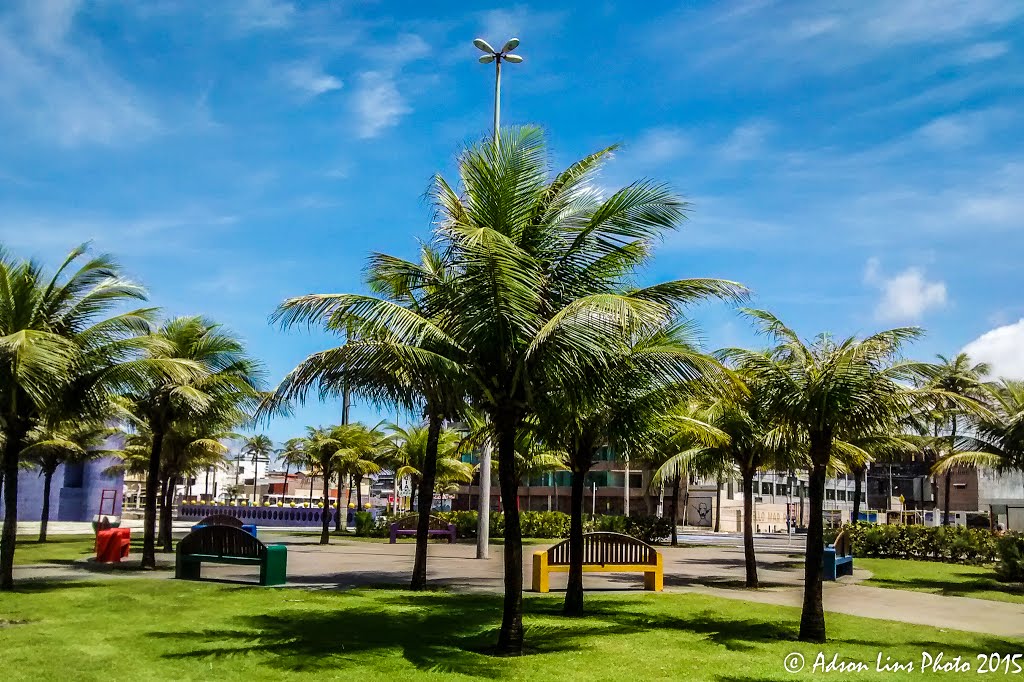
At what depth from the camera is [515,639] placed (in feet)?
34.6

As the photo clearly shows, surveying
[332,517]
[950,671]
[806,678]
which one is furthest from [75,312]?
[332,517]

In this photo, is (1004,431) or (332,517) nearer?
(1004,431)

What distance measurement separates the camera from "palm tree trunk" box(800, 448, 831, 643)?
1182cm

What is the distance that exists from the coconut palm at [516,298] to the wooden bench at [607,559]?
641cm

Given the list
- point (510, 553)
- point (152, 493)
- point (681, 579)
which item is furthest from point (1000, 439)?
point (152, 493)

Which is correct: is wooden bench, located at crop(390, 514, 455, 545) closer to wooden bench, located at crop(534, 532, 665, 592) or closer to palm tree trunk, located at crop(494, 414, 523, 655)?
wooden bench, located at crop(534, 532, 665, 592)

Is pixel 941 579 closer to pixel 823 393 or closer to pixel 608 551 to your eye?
pixel 608 551

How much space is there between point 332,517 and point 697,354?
1635 inches

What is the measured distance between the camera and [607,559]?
58.3 feet

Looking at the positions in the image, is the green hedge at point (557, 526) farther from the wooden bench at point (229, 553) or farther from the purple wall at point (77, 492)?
the wooden bench at point (229, 553)

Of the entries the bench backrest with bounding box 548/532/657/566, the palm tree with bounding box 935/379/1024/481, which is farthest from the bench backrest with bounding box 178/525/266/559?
the palm tree with bounding box 935/379/1024/481

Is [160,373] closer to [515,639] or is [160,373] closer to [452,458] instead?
[515,639]

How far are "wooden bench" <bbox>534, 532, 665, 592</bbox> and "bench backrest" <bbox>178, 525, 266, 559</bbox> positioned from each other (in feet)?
18.0

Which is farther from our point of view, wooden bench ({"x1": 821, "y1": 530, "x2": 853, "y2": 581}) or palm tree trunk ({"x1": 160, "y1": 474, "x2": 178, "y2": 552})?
palm tree trunk ({"x1": 160, "y1": 474, "x2": 178, "y2": 552})
